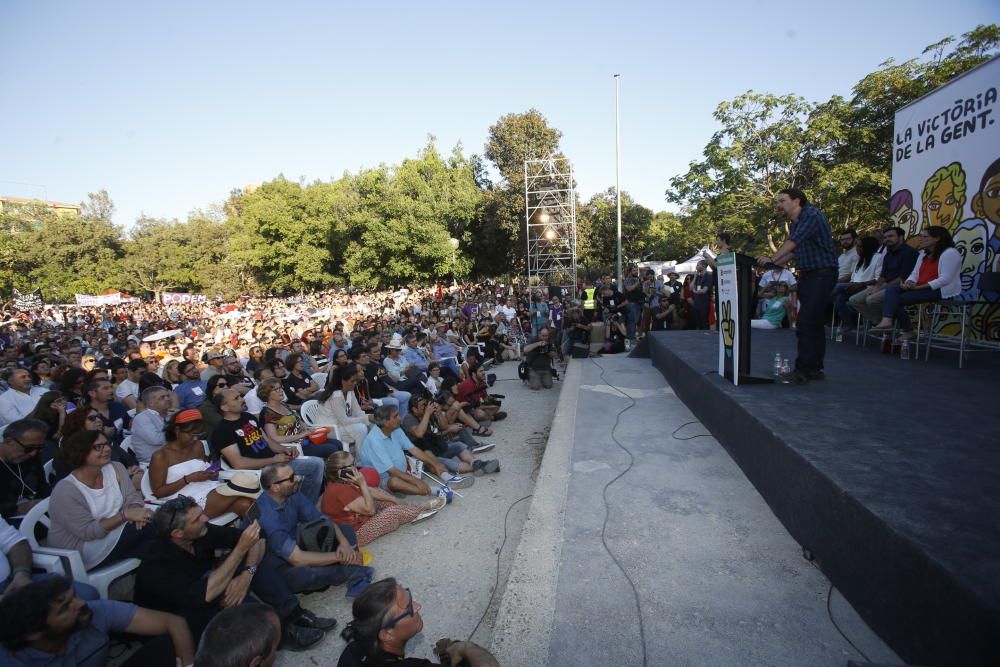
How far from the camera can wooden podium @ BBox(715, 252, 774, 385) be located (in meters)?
4.04

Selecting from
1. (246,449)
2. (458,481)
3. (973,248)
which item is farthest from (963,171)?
(246,449)

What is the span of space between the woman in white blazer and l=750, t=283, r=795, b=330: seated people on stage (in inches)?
115

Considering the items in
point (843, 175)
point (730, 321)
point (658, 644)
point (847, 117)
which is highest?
point (847, 117)

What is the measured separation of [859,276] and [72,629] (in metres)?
8.07

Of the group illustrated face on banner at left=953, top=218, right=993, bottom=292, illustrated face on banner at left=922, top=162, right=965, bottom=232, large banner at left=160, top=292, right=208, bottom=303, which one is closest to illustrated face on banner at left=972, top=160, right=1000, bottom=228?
illustrated face on banner at left=953, top=218, right=993, bottom=292

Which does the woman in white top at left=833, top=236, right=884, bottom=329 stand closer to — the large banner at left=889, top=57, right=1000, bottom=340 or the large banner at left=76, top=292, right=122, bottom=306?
the large banner at left=889, top=57, right=1000, bottom=340

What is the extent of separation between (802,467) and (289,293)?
4824cm

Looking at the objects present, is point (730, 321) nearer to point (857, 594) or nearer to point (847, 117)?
point (857, 594)

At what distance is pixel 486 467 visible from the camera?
5570 mm

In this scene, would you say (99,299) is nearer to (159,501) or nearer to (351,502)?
(159,501)

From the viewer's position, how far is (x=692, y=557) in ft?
8.91

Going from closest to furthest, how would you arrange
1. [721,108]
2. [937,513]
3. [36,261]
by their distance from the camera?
[937,513] < [721,108] < [36,261]

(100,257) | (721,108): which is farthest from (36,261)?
(721,108)

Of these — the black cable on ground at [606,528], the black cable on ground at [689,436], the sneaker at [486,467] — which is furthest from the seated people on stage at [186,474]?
the black cable on ground at [689,436]
